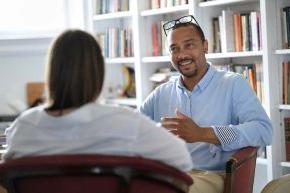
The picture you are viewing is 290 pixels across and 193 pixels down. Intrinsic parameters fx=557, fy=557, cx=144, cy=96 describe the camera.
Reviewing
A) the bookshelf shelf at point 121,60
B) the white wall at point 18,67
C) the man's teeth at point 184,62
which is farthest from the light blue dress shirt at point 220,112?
the white wall at point 18,67

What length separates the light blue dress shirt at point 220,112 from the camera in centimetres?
235

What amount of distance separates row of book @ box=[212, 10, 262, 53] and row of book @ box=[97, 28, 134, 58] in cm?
95

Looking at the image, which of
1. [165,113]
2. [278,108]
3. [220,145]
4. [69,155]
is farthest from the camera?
[278,108]

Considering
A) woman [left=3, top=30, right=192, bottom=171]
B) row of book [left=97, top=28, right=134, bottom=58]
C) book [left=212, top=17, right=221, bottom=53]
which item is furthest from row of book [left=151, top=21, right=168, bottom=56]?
woman [left=3, top=30, right=192, bottom=171]

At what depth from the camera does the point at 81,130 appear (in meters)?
1.55

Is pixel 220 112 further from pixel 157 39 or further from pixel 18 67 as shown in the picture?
pixel 18 67

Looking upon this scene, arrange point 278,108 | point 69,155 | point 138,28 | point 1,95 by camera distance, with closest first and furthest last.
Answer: point 69,155, point 278,108, point 138,28, point 1,95

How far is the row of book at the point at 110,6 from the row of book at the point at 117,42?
17 centimetres

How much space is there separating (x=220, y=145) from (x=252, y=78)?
1.32 metres

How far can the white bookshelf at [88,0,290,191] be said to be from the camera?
11.0ft

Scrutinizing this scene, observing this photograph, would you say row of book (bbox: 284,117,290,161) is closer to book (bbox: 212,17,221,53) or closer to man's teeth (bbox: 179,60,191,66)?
book (bbox: 212,17,221,53)

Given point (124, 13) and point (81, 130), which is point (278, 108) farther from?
point (81, 130)

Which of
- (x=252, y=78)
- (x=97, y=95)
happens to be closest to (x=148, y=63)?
(x=252, y=78)

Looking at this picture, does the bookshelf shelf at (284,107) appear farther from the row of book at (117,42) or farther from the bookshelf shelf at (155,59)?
the row of book at (117,42)
